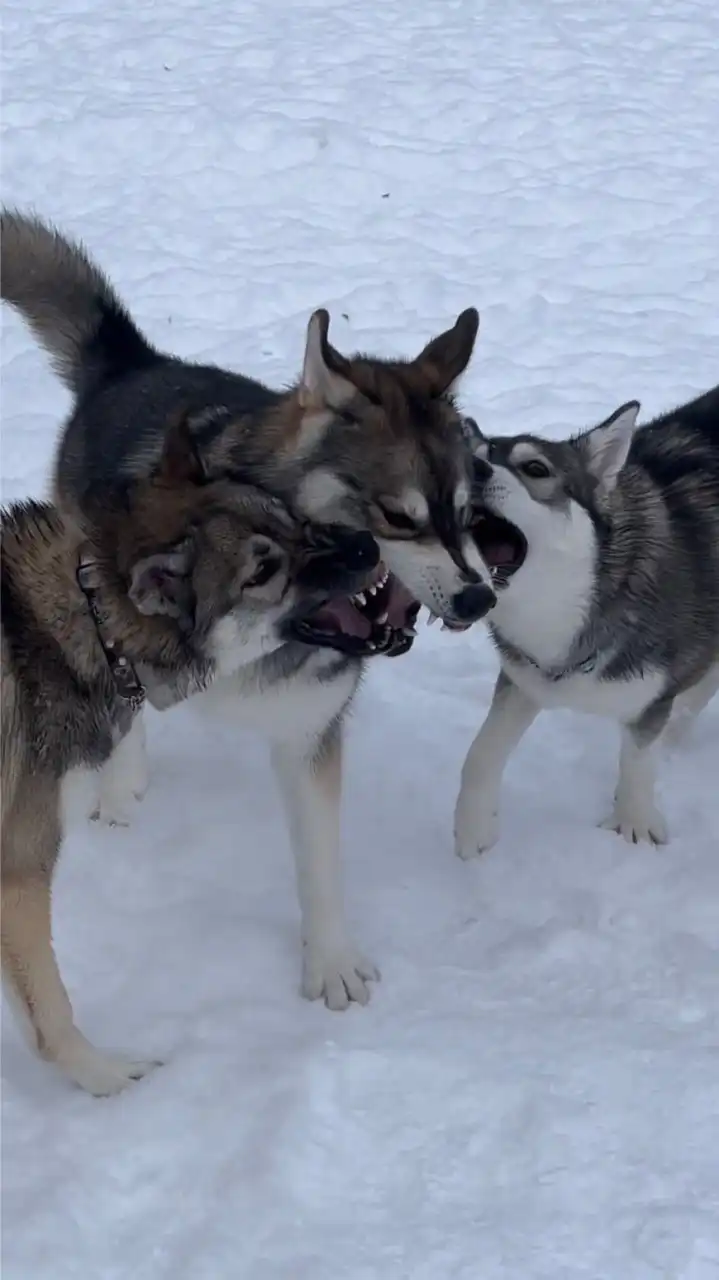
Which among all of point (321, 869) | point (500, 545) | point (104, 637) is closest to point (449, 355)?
point (500, 545)

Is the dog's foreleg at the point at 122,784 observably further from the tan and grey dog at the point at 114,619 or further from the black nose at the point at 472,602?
the black nose at the point at 472,602

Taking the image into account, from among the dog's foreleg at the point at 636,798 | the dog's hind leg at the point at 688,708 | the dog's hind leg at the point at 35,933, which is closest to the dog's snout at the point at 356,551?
the dog's hind leg at the point at 35,933

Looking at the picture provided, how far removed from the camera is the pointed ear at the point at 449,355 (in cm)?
320

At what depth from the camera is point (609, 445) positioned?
3535mm

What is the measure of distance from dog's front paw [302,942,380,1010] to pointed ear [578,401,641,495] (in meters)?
1.51

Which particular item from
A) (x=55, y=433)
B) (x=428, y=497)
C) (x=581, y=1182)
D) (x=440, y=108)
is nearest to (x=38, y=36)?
(x=440, y=108)

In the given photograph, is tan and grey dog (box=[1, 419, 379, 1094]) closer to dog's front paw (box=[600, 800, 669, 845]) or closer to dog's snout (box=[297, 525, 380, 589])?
dog's snout (box=[297, 525, 380, 589])

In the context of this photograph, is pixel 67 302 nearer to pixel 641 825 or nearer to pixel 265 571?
pixel 265 571

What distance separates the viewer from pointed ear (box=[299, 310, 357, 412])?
3.00 metres

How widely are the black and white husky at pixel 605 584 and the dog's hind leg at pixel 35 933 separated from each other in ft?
4.44

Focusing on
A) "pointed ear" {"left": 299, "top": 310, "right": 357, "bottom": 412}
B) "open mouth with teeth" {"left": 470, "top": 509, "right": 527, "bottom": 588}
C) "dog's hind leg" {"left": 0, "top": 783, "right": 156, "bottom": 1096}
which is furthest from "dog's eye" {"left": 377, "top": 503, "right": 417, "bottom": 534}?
"dog's hind leg" {"left": 0, "top": 783, "right": 156, "bottom": 1096}

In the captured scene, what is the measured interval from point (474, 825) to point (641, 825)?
537 millimetres

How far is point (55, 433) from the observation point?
5473 mm

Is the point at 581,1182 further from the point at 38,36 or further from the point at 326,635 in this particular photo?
the point at 38,36
